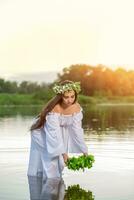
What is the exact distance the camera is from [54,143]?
1241 cm

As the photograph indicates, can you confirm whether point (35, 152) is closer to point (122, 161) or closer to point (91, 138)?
point (122, 161)

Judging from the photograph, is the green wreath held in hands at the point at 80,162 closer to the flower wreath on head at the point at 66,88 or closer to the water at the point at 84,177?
the water at the point at 84,177

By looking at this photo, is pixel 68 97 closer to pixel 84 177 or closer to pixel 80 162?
pixel 80 162

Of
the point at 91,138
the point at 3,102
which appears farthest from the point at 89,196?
the point at 3,102

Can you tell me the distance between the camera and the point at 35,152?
12.9 meters

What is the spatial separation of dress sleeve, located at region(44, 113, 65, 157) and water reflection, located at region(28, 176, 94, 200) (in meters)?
0.52

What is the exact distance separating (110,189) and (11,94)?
5780cm

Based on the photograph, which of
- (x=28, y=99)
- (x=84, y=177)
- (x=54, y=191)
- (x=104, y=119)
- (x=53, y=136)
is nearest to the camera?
(x=54, y=191)

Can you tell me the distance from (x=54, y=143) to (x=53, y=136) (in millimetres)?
138

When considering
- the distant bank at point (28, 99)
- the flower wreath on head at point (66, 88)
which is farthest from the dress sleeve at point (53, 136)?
the distant bank at point (28, 99)

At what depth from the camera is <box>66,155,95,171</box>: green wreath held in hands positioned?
40.2ft

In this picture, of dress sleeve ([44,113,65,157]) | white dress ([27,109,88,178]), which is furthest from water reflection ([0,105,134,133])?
dress sleeve ([44,113,65,157])

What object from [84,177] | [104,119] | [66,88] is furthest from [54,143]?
[104,119]

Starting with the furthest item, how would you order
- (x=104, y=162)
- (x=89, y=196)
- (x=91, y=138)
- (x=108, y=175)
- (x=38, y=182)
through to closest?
(x=91, y=138), (x=104, y=162), (x=108, y=175), (x=38, y=182), (x=89, y=196)
